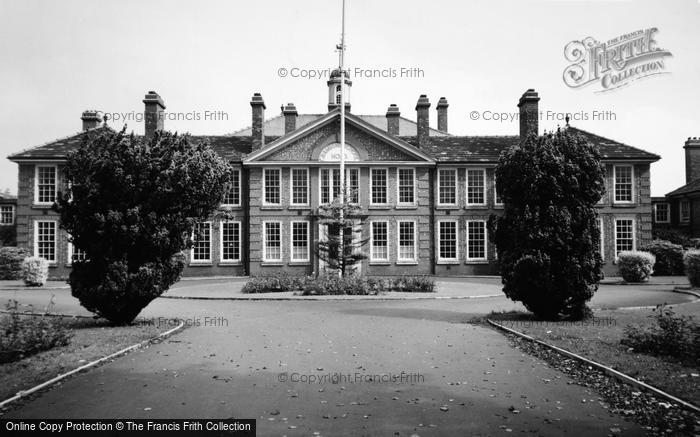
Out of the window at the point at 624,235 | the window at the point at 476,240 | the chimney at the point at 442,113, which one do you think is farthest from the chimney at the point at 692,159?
the window at the point at 476,240

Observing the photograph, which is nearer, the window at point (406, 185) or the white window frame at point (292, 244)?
the white window frame at point (292, 244)

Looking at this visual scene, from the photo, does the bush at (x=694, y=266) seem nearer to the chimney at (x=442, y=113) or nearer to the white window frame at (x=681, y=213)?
the white window frame at (x=681, y=213)

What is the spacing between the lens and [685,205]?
43.4 m

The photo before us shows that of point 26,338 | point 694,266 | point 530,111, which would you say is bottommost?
point 26,338

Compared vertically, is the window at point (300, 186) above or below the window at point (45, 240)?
above

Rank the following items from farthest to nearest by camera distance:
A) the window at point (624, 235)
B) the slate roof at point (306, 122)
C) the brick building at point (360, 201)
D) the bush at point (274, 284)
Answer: the slate roof at point (306, 122), the window at point (624, 235), the brick building at point (360, 201), the bush at point (274, 284)

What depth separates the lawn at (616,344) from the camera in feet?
25.6

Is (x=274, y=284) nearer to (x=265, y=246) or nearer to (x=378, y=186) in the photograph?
(x=265, y=246)

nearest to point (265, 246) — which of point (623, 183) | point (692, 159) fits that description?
point (623, 183)

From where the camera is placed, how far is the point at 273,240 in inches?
1367

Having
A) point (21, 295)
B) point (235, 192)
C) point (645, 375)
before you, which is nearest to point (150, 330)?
point (645, 375)

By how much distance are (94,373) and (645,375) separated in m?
8.68

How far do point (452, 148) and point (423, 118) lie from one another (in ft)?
10.4

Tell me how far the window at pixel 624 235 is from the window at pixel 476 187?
9.18 metres
